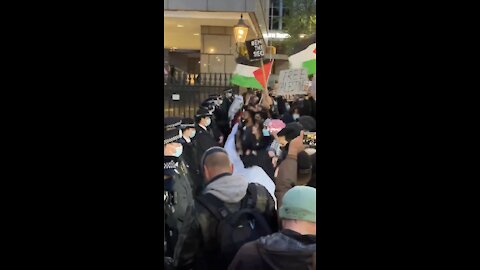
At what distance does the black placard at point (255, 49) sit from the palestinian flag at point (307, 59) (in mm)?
132

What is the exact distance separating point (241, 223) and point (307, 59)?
696 millimetres

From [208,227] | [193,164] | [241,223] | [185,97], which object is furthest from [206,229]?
[185,97]

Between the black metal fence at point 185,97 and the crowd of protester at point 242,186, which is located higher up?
the black metal fence at point 185,97

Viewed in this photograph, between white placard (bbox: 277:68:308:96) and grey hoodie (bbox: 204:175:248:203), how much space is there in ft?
1.29

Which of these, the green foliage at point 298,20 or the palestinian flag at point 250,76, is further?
the palestinian flag at point 250,76

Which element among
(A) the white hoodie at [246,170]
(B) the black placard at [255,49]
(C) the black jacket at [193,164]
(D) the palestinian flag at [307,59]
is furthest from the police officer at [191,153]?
(D) the palestinian flag at [307,59]

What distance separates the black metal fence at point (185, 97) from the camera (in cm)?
173

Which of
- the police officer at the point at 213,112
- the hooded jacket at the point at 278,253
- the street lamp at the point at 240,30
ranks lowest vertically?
the hooded jacket at the point at 278,253

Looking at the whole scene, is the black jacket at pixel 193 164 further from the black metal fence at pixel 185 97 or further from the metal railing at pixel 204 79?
the metal railing at pixel 204 79

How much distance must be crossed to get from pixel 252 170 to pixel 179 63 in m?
0.52
